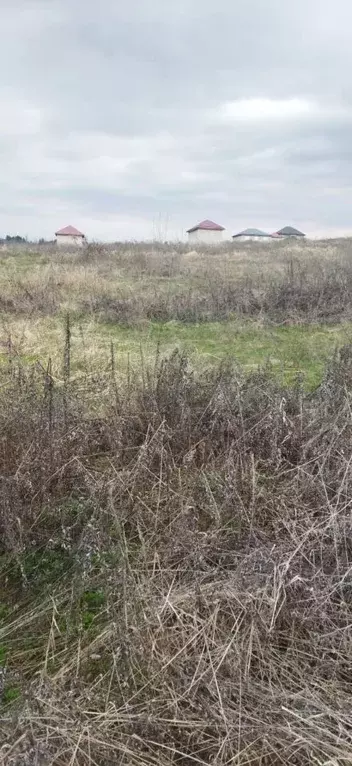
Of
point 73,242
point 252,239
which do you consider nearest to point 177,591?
point 73,242

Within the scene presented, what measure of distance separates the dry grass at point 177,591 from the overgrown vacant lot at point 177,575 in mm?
10

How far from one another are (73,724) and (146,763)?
280 mm

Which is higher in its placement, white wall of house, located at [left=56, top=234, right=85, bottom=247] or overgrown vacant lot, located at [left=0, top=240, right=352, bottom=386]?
white wall of house, located at [left=56, top=234, right=85, bottom=247]

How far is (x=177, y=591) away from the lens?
2.50m

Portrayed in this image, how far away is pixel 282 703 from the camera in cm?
201

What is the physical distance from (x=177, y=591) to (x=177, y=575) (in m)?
0.20

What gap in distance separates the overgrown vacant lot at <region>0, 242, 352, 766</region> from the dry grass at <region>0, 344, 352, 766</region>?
0.01 metres

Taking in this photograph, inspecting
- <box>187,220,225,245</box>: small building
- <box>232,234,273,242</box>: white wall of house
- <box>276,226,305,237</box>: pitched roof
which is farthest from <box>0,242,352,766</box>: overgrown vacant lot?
<box>276,226,305,237</box>: pitched roof

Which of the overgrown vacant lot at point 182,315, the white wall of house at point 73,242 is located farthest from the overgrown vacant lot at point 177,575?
the white wall of house at point 73,242

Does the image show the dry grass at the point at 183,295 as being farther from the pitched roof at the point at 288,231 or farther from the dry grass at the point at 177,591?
the pitched roof at the point at 288,231

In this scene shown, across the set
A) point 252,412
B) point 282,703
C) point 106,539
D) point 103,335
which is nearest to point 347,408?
point 252,412

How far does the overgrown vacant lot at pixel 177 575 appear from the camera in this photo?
1.91m

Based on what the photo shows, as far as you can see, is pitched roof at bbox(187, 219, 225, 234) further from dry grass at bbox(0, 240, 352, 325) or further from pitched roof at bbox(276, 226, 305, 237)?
dry grass at bbox(0, 240, 352, 325)

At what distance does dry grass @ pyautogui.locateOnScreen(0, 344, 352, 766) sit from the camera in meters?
1.91
